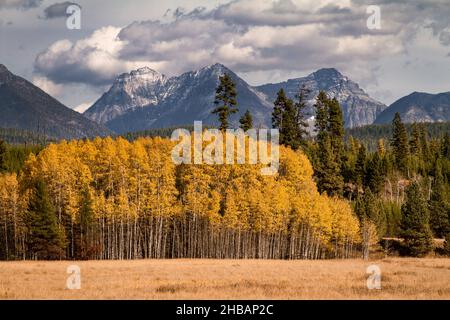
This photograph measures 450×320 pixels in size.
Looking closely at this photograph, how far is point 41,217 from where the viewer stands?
72625mm

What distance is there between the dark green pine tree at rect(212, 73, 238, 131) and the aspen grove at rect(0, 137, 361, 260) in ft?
47.1

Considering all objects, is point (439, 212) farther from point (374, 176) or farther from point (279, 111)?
point (279, 111)

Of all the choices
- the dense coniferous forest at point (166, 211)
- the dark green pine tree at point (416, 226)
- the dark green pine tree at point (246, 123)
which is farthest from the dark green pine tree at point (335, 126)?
the dark green pine tree at point (416, 226)

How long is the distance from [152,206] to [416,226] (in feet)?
122

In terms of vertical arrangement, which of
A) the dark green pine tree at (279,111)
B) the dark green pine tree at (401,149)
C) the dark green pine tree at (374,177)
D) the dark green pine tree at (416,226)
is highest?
the dark green pine tree at (279,111)


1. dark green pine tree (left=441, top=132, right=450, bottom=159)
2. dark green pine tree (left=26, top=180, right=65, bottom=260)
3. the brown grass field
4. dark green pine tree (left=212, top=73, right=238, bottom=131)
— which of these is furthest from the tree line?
the brown grass field

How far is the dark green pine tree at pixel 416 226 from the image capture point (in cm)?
8956

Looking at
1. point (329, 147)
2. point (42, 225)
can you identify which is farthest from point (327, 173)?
point (42, 225)

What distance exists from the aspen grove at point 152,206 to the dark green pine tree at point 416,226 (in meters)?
12.4

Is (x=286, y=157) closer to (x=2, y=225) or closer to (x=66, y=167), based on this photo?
(x=66, y=167)

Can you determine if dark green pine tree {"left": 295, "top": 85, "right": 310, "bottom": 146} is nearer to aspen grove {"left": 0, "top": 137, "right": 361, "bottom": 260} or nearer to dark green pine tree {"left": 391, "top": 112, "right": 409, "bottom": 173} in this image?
aspen grove {"left": 0, "top": 137, "right": 361, "bottom": 260}

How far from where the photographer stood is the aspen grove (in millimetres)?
78188

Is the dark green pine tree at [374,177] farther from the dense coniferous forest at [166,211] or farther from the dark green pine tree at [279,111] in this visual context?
the dense coniferous forest at [166,211]
